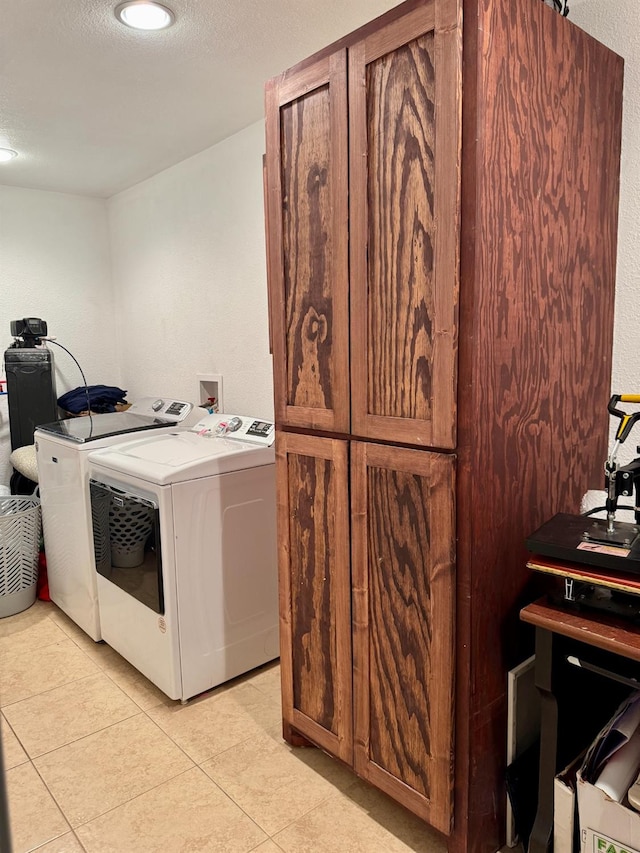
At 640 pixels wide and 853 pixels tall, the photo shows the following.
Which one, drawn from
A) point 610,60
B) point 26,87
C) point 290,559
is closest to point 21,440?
point 26,87

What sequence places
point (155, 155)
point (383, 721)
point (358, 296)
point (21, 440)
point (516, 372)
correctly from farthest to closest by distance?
point (21, 440) → point (155, 155) → point (383, 721) → point (358, 296) → point (516, 372)

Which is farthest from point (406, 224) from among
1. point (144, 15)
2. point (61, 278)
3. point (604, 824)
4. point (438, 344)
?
point (61, 278)

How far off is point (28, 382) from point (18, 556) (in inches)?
45.4

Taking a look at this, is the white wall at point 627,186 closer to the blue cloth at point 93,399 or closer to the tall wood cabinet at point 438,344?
the tall wood cabinet at point 438,344

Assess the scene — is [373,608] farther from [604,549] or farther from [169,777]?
[169,777]

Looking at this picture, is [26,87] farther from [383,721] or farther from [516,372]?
[383,721]

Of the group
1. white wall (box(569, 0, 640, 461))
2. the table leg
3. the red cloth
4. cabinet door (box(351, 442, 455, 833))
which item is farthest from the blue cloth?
the table leg

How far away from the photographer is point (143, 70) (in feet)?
7.64

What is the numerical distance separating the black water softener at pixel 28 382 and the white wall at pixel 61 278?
10.0 inches

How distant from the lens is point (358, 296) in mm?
1553

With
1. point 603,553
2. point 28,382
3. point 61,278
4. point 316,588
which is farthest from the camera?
point 61,278

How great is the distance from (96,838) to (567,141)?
224cm

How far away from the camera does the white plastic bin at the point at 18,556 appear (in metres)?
3.03

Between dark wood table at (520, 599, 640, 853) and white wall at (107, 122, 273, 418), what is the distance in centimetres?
185
